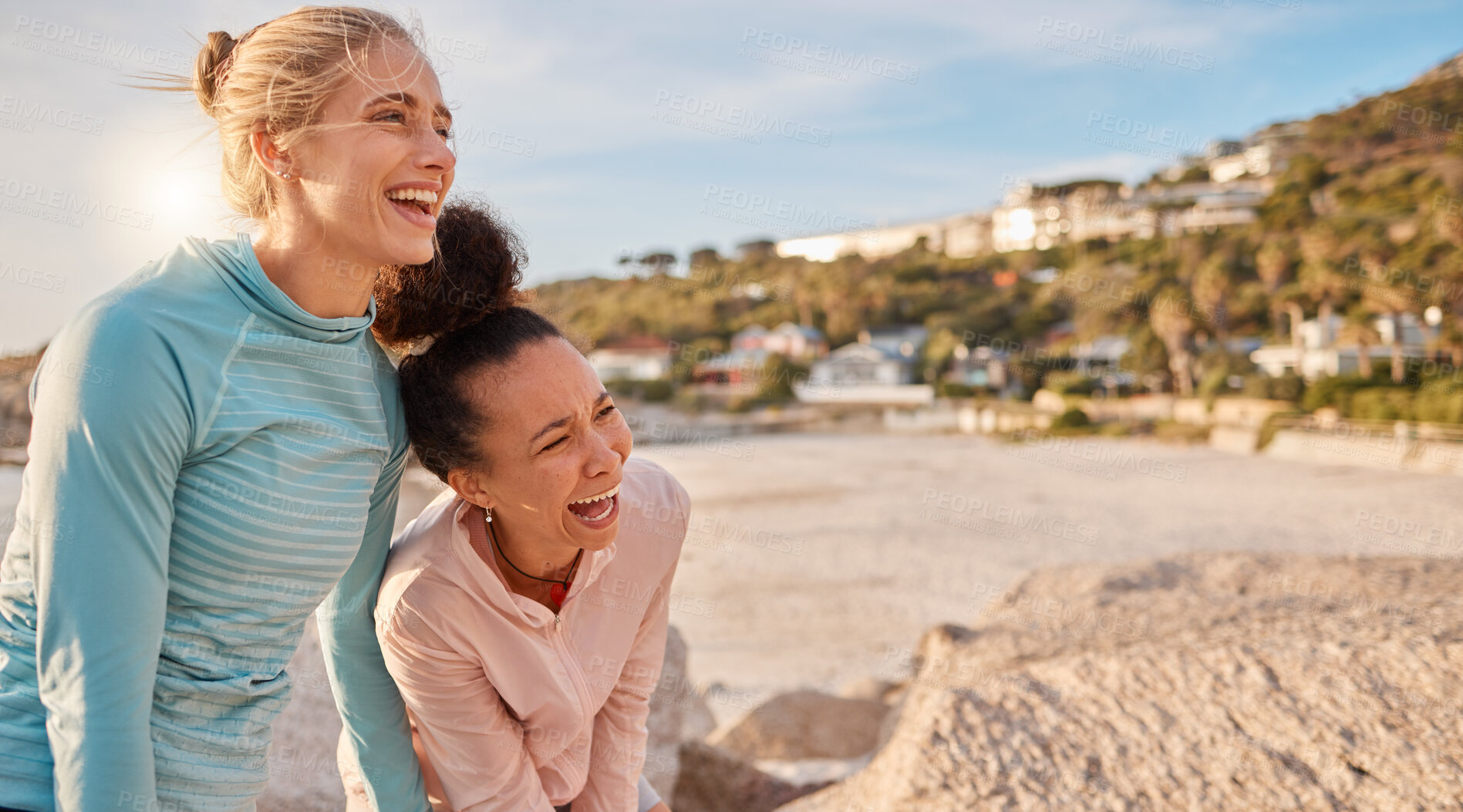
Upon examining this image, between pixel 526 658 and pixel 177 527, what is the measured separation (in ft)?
2.12

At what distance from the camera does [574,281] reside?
70938 millimetres

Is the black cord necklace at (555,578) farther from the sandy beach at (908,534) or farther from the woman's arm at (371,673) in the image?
the sandy beach at (908,534)

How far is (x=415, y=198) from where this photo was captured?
1491 millimetres

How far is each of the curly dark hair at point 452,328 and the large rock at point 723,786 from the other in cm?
220

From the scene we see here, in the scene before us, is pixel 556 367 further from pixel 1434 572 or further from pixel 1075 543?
pixel 1075 543

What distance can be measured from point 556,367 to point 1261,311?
4832 centimetres

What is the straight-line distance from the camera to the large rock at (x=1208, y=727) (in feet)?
6.78

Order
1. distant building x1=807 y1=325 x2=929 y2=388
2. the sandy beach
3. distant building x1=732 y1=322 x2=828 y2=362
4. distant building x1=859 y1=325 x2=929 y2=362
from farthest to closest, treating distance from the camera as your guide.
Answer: distant building x1=732 y1=322 x2=828 y2=362, distant building x1=859 y1=325 x2=929 y2=362, distant building x1=807 y1=325 x2=929 y2=388, the sandy beach

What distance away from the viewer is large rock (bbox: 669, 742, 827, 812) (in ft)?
11.1

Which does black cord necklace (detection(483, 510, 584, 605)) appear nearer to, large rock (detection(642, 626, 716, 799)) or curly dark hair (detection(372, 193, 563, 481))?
curly dark hair (detection(372, 193, 563, 481))

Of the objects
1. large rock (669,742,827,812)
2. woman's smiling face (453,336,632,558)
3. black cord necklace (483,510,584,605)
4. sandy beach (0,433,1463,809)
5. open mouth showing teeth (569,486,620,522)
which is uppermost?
woman's smiling face (453,336,632,558)

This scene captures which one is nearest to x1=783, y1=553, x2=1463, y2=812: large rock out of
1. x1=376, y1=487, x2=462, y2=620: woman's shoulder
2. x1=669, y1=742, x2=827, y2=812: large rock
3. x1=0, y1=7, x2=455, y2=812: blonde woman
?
x1=669, y1=742, x2=827, y2=812: large rock

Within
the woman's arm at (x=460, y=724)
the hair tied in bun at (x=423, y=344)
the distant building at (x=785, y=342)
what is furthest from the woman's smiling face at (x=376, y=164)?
the distant building at (x=785, y=342)

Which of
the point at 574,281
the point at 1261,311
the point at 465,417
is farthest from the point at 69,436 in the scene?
the point at 574,281
